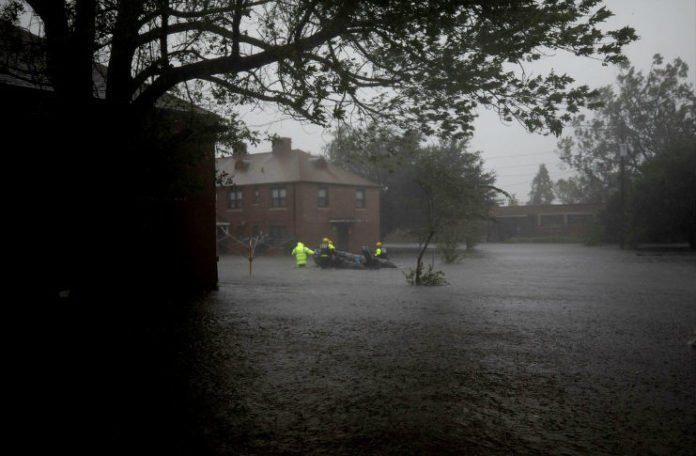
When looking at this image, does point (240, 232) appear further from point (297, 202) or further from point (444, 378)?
point (444, 378)

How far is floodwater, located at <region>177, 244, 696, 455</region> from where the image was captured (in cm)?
405

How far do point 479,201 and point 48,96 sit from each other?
12.9 m

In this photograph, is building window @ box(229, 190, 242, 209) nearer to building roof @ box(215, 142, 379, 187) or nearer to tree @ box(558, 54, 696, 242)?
building roof @ box(215, 142, 379, 187)

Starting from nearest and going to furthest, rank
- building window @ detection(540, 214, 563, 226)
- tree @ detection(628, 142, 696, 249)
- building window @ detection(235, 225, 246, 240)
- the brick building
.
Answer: tree @ detection(628, 142, 696, 249), the brick building, building window @ detection(235, 225, 246, 240), building window @ detection(540, 214, 563, 226)

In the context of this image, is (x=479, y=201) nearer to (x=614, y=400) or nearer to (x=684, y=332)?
(x=684, y=332)

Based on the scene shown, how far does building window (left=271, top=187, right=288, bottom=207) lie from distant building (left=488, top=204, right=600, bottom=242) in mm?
35959

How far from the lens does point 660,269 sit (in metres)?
21.9

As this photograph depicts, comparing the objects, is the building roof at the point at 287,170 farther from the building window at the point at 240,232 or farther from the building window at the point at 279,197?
the building window at the point at 240,232

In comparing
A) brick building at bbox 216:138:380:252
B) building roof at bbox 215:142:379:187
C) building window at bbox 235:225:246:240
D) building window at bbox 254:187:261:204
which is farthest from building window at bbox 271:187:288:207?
building window at bbox 235:225:246:240

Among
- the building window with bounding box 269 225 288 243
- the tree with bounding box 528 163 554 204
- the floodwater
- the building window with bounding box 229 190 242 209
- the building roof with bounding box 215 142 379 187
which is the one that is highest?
the tree with bounding box 528 163 554 204

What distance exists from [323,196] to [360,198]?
441 centimetres

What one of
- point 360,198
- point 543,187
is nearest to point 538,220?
point 360,198

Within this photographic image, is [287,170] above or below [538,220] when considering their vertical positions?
above

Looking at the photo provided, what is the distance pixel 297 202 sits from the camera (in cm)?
4094
